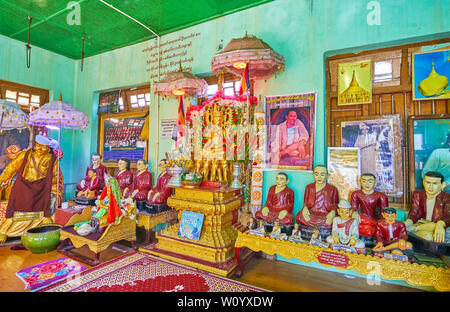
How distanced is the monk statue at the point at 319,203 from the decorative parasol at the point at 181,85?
8.35 feet

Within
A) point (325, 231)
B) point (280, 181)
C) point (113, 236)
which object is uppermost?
point (280, 181)

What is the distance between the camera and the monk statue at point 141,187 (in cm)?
475

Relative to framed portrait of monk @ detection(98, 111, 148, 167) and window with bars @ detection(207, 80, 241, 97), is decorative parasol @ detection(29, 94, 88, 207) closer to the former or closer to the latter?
framed portrait of monk @ detection(98, 111, 148, 167)

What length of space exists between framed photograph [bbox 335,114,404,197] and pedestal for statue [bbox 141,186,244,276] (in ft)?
6.76

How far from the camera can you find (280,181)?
12.3ft

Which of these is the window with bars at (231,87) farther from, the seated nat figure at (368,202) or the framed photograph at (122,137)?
the seated nat figure at (368,202)

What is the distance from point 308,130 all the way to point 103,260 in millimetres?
3825

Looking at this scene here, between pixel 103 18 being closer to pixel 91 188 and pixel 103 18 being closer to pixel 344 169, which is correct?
pixel 91 188

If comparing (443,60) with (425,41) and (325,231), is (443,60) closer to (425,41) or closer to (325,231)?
(425,41)

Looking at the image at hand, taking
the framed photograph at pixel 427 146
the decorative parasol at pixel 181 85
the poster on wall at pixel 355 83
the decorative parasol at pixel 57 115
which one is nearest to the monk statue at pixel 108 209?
the decorative parasol at pixel 57 115

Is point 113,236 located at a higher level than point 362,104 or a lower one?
lower

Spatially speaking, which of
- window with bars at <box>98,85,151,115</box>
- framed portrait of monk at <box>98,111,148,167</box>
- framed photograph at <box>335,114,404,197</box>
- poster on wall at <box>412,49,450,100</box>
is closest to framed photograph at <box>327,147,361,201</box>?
framed photograph at <box>335,114,404,197</box>

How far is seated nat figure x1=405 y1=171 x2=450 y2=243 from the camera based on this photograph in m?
2.72
